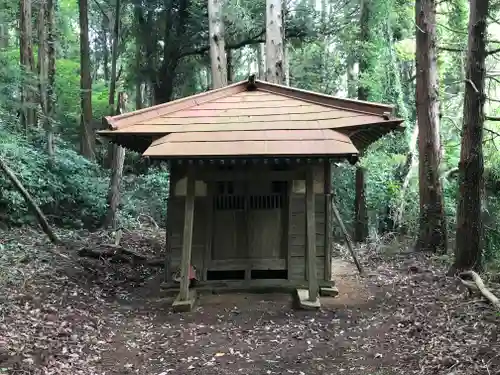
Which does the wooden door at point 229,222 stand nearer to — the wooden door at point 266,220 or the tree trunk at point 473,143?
the wooden door at point 266,220

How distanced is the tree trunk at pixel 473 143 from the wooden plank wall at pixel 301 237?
2.45 meters

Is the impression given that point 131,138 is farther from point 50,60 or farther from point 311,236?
point 50,60

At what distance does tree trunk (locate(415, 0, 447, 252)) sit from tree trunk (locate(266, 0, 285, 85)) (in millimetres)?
4264

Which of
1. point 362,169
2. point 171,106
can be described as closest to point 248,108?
point 171,106

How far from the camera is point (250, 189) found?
9320mm

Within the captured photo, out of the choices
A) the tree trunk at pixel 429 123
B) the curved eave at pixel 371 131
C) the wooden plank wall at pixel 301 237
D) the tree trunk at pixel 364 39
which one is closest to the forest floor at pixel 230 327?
the wooden plank wall at pixel 301 237

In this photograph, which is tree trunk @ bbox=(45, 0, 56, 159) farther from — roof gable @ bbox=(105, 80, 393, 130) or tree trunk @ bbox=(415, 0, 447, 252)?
tree trunk @ bbox=(415, 0, 447, 252)

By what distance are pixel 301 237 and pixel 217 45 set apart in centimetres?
856

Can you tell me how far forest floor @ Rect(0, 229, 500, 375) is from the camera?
5848 millimetres

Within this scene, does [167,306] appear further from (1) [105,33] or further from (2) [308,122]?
(1) [105,33]

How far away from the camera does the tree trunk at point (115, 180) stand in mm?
13320

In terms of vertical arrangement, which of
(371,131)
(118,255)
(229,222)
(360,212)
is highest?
(371,131)

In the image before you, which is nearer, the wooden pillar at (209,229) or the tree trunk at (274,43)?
the wooden pillar at (209,229)

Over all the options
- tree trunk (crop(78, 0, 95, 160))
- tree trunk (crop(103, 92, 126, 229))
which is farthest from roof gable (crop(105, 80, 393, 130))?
tree trunk (crop(78, 0, 95, 160))
